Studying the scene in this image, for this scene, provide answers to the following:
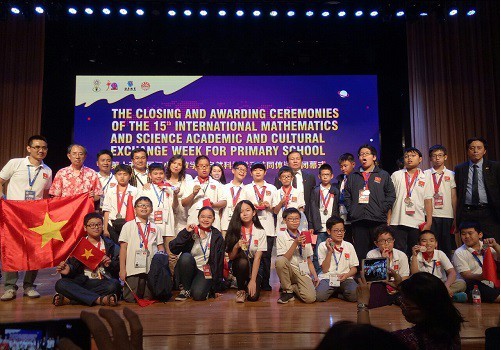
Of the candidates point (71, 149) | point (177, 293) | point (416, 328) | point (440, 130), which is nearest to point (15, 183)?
point (71, 149)

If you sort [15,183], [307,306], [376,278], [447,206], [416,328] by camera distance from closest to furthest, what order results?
[416,328]
[376,278]
[307,306]
[15,183]
[447,206]

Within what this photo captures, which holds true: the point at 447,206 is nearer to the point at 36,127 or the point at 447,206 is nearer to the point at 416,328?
the point at 416,328

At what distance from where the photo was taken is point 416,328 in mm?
2064

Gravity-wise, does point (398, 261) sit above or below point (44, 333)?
below

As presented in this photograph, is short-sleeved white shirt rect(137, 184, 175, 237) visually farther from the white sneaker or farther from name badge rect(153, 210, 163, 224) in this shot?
the white sneaker

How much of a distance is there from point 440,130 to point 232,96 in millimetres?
3638

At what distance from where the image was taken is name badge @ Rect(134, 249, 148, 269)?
4.80 meters

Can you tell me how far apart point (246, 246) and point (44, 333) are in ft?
12.4

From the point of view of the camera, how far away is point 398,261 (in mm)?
4957

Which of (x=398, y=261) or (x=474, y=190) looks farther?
(x=474, y=190)

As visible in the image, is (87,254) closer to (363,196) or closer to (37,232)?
(37,232)

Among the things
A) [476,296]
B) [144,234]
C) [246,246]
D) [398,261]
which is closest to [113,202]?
[144,234]

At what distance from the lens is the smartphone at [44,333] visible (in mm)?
1324

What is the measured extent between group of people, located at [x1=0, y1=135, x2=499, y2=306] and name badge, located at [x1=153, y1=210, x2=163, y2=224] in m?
0.02
